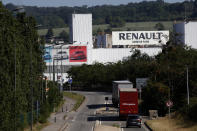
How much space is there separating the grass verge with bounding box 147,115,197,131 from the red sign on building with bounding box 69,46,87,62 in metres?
106

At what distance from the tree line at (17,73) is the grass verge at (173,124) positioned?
46.0ft

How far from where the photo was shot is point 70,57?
175 m

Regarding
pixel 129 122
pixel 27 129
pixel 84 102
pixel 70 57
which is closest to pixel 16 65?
pixel 27 129

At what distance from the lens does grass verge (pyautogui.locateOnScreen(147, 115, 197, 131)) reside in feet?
191

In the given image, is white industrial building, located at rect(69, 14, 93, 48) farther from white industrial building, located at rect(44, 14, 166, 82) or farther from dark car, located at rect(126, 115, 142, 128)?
dark car, located at rect(126, 115, 142, 128)

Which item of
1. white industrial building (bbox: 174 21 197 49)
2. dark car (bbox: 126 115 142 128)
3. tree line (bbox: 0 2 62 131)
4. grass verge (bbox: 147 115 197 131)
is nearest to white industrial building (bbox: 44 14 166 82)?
white industrial building (bbox: 174 21 197 49)

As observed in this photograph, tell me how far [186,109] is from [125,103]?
8.24m

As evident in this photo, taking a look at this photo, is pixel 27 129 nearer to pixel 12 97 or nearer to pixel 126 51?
pixel 12 97

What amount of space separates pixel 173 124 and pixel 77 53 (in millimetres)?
113560

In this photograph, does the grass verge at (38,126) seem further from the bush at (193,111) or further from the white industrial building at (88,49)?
the white industrial building at (88,49)

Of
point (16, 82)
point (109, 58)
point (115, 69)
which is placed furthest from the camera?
point (109, 58)

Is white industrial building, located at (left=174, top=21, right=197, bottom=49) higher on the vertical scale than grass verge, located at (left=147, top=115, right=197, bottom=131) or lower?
higher

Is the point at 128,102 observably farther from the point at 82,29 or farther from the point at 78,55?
the point at 82,29

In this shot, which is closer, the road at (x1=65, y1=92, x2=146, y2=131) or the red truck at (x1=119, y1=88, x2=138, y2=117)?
the road at (x1=65, y1=92, x2=146, y2=131)
